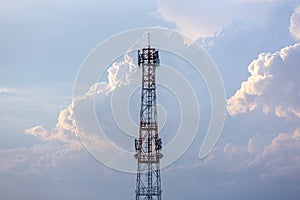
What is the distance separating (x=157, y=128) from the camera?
327ft

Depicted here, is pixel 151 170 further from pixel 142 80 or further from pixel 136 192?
pixel 142 80

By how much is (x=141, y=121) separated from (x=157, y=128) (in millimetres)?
2566

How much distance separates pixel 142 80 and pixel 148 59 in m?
3.21

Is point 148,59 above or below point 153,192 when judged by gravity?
above

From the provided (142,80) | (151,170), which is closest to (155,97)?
(142,80)

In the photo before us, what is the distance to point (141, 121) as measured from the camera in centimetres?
9975

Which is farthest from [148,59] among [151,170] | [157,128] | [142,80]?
[151,170]

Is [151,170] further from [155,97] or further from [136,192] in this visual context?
[155,97]

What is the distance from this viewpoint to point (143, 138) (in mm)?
99875

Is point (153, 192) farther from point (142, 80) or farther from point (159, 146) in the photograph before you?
point (142, 80)

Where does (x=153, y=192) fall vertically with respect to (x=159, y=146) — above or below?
below

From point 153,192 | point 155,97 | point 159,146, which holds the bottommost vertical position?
point 153,192

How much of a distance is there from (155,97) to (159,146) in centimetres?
720

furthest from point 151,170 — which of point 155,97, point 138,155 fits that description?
point 155,97
